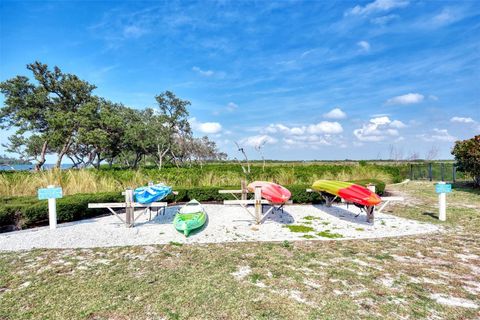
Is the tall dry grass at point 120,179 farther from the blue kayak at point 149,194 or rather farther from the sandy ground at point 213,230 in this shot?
the blue kayak at point 149,194

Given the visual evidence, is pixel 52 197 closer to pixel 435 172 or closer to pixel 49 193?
pixel 49 193

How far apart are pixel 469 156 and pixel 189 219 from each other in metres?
13.4

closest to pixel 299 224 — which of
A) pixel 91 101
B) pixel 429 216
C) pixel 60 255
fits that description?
pixel 429 216

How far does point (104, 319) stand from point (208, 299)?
104cm

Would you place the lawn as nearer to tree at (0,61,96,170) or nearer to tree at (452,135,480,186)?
tree at (452,135,480,186)

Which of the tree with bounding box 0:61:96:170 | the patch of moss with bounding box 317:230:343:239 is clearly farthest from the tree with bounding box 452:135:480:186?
the tree with bounding box 0:61:96:170

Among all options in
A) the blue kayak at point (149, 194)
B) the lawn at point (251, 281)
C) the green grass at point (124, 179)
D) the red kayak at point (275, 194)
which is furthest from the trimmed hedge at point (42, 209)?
the red kayak at point (275, 194)

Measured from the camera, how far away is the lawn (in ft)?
9.32

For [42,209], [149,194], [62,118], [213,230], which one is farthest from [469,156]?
[62,118]

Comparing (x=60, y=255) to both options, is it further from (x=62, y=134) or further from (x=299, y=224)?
(x=62, y=134)

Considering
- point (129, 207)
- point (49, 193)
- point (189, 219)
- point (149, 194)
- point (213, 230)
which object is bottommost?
point (213, 230)

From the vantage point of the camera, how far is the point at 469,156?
12617 millimetres

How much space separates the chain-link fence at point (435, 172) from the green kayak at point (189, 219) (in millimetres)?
15965

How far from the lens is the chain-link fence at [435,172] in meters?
16.5
